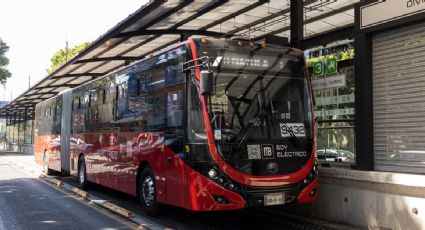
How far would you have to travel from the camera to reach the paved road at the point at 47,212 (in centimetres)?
859

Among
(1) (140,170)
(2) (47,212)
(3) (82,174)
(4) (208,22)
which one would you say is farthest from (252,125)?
(3) (82,174)

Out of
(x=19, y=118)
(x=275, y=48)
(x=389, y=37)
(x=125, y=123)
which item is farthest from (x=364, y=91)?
(x=19, y=118)

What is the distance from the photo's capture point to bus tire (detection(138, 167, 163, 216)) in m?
9.06

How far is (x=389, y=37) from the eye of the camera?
8070 mm

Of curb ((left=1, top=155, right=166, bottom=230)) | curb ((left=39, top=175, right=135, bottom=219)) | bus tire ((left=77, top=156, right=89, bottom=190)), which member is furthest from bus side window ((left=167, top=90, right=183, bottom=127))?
bus tire ((left=77, top=156, right=89, bottom=190))

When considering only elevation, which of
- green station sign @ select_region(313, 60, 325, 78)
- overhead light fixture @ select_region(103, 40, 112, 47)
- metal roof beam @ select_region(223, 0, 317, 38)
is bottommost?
green station sign @ select_region(313, 60, 325, 78)

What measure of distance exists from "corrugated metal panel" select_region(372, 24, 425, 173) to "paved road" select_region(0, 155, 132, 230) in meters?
4.72

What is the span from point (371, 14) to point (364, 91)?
1326 mm

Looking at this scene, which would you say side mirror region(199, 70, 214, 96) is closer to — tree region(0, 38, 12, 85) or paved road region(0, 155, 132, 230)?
paved road region(0, 155, 132, 230)

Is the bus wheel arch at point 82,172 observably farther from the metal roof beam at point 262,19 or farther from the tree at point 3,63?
the tree at point 3,63

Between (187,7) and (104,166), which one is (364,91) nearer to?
(187,7)

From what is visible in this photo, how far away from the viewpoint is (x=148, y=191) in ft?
30.7

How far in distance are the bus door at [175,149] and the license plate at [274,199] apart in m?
1.35

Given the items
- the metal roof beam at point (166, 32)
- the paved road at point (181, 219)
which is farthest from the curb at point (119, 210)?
the metal roof beam at point (166, 32)
